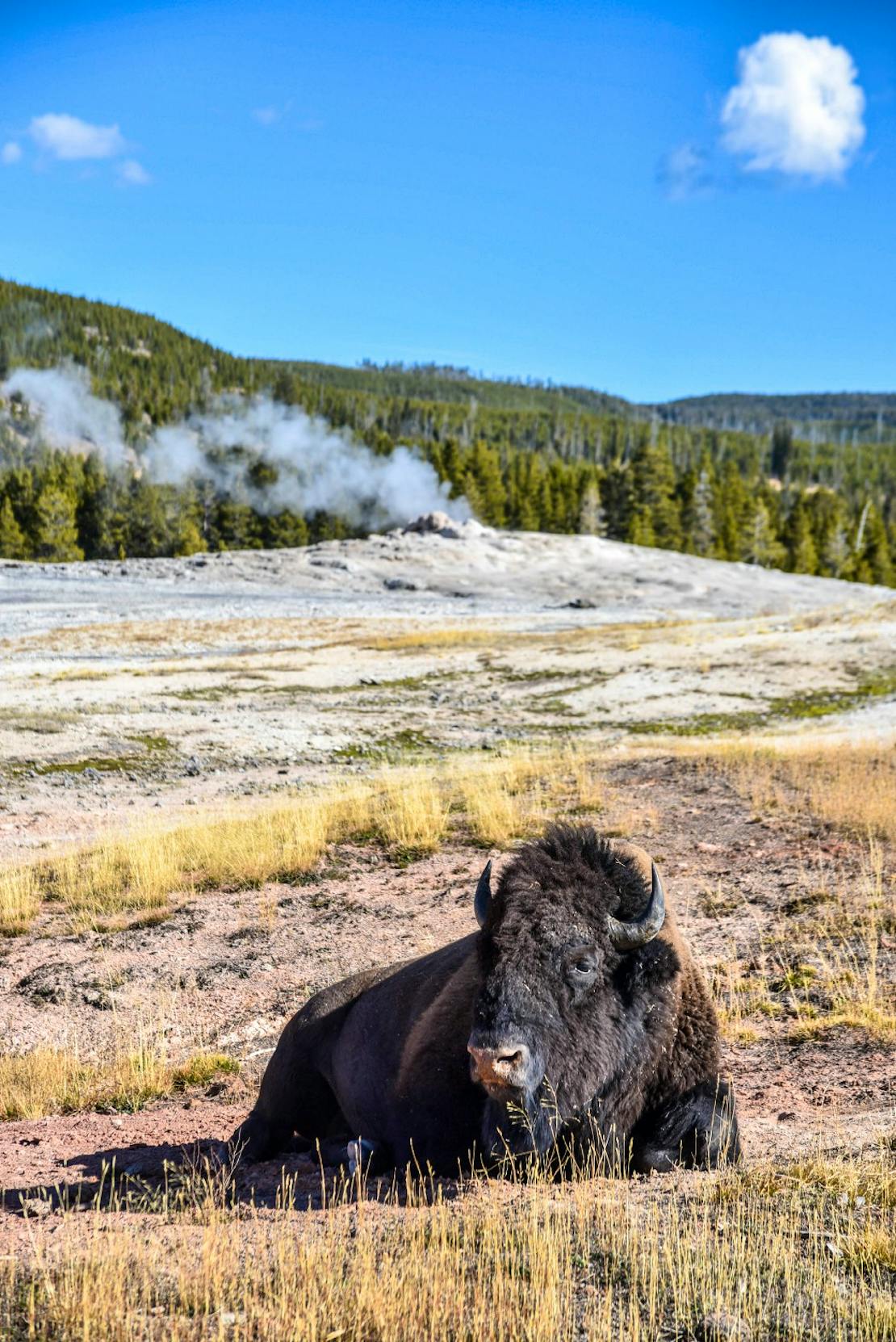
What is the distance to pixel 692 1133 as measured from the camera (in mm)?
5246

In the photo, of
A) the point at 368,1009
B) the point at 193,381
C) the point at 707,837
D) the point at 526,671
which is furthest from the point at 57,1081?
the point at 193,381

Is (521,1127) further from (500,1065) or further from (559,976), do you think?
(559,976)

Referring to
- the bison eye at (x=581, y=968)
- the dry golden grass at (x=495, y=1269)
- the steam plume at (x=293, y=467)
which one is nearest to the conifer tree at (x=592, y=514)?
the steam plume at (x=293, y=467)

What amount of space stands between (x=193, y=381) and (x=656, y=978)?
169 meters

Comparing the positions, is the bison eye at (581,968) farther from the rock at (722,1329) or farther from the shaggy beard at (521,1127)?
the rock at (722,1329)

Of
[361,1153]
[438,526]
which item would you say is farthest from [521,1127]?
[438,526]

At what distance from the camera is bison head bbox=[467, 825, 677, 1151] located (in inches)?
180

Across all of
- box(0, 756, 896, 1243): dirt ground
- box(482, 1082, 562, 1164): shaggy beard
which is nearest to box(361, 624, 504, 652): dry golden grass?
box(0, 756, 896, 1243): dirt ground

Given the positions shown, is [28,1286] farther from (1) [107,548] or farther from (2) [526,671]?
(1) [107,548]

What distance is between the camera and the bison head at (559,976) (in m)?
4.57

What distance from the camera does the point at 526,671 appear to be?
3225 cm

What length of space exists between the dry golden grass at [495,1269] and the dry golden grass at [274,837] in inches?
278

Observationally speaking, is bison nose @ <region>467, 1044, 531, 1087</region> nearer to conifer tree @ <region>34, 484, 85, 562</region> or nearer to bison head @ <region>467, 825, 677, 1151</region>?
bison head @ <region>467, 825, 677, 1151</region>

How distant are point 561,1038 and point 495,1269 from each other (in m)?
1.12
